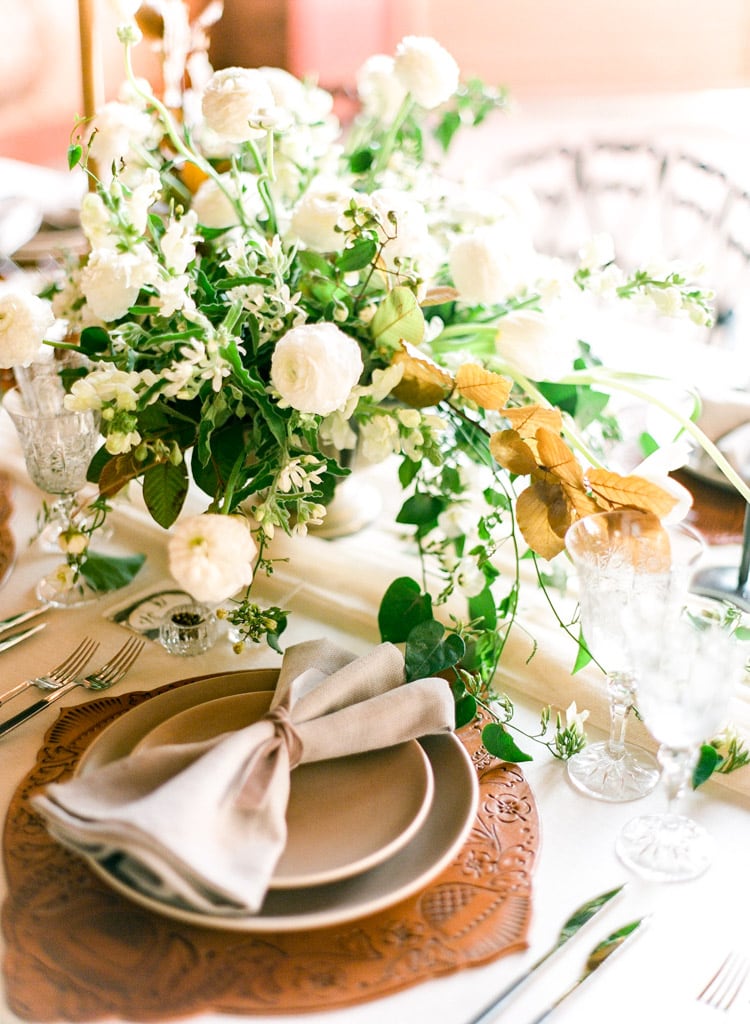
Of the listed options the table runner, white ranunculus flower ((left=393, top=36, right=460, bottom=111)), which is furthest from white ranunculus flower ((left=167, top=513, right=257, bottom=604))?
white ranunculus flower ((left=393, top=36, right=460, bottom=111))

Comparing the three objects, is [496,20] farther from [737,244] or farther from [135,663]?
[135,663]

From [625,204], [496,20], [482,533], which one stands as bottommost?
[625,204]

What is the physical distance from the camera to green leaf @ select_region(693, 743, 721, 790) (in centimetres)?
82

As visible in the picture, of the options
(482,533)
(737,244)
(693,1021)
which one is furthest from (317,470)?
(737,244)

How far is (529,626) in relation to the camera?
3.43 ft

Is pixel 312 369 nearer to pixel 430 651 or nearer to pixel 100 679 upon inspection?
pixel 430 651

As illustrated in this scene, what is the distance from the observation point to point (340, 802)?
2.50ft

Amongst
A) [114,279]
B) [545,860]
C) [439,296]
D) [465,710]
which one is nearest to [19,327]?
[114,279]

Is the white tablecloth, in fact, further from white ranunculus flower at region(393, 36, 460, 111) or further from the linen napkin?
white ranunculus flower at region(393, 36, 460, 111)

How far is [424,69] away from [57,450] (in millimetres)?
583

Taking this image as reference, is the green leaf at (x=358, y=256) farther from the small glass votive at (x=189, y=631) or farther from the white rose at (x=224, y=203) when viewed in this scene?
the small glass votive at (x=189, y=631)

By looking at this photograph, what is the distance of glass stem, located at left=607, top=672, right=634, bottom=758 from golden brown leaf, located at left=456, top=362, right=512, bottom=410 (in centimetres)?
27

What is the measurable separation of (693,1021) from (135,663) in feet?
1.98

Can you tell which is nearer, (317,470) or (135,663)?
(317,470)
